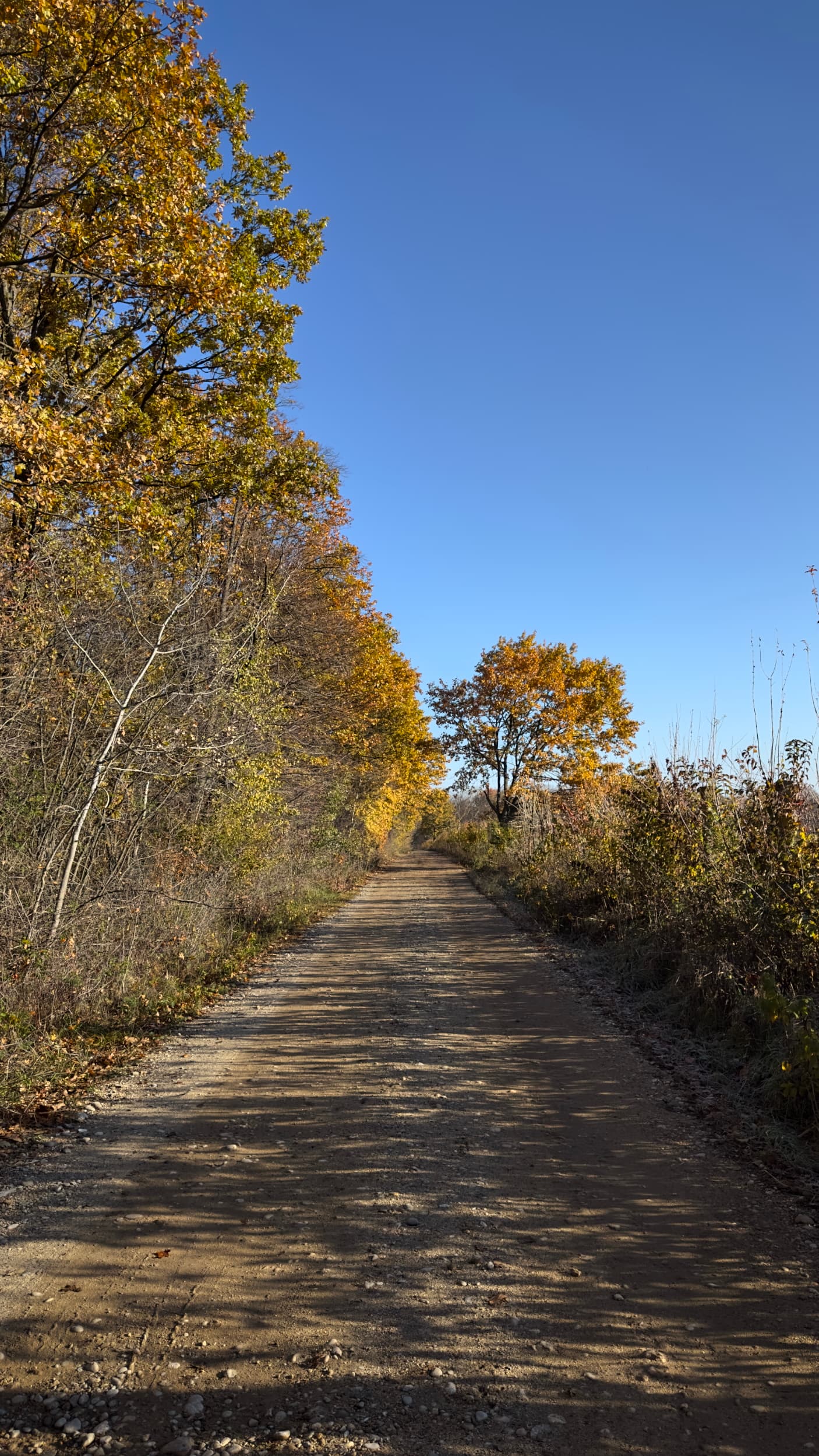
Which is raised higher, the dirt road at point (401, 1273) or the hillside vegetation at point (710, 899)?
the hillside vegetation at point (710, 899)

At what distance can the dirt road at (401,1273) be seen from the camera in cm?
280

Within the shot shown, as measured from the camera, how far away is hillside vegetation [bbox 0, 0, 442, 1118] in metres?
7.60

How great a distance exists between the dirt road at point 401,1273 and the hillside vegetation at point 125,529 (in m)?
1.61

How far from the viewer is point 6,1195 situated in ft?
14.5

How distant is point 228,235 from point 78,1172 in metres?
10.8

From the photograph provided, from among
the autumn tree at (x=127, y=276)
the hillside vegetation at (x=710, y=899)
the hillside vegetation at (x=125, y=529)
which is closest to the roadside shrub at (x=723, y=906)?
the hillside vegetation at (x=710, y=899)

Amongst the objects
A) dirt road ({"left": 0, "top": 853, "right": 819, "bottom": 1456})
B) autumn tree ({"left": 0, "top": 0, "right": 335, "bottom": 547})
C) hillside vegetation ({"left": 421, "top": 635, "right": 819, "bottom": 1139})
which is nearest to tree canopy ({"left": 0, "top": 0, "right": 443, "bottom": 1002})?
autumn tree ({"left": 0, "top": 0, "right": 335, "bottom": 547})

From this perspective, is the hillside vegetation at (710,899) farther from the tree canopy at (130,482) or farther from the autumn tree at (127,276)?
the autumn tree at (127,276)

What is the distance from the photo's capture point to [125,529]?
10.2 m

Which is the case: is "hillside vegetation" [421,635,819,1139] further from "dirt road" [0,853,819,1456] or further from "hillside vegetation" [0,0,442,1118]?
"hillside vegetation" [0,0,442,1118]

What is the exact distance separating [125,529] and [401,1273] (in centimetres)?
905

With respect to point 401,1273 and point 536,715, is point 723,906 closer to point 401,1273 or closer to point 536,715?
point 401,1273

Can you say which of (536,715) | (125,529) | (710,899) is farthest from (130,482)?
(536,715)

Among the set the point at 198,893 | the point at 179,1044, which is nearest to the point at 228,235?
the point at 198,893
